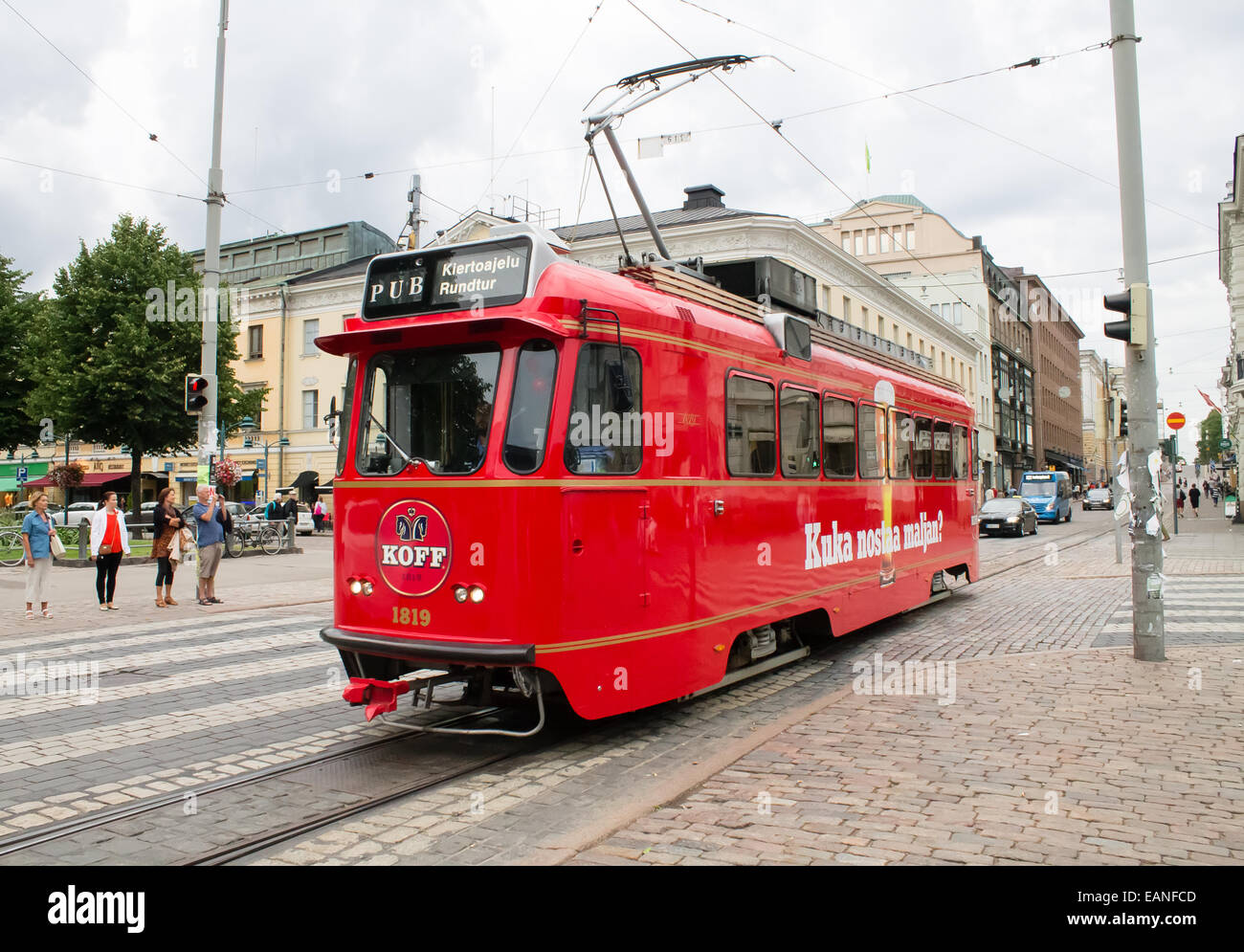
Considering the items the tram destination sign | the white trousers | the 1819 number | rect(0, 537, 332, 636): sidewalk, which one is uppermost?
the tram destination sign

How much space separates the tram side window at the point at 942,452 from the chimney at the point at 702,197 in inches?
1162

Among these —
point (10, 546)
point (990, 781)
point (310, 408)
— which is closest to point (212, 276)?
point (990, 781)

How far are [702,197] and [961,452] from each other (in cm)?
2939

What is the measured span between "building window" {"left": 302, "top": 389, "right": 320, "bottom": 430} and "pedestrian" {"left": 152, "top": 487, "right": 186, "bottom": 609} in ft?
107

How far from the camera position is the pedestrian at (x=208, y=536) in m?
13.9

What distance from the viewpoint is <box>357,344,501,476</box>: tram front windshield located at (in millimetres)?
5777

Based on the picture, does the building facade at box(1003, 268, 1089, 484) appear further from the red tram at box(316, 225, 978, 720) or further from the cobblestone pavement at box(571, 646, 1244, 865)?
the red tram at box(316, 225, 978, 720)

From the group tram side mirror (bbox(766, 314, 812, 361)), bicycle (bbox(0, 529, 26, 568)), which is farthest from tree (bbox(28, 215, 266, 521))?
tram side mirror (bbox(766, 314, 812, 361))

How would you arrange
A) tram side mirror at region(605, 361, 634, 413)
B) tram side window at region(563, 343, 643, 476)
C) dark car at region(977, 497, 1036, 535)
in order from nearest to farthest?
tram side window at region(563, 343, 643, 476)
tram side mirror at region(605, 361, 634, 413)
dark car at region(977, 497, 1036, 535)

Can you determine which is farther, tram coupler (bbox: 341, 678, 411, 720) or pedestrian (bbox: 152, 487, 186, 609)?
pedestrian (bbox: 152, 487, 186, 609)

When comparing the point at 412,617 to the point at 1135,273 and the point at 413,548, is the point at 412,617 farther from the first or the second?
the point at 1135,273

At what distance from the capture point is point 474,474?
566cm
